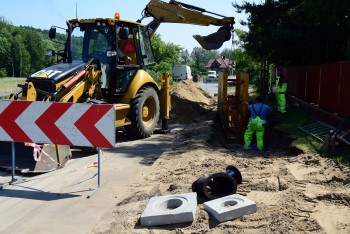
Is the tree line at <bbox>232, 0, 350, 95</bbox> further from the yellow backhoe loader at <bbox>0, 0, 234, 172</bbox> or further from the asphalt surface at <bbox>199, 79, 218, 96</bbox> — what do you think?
the asphalt surface at <bbox>199, 79, 218, 96</bbox>

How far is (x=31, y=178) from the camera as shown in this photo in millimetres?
7207

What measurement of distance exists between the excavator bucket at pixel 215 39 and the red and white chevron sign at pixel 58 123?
9.34m

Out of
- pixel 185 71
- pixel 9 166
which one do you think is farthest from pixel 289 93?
pixel 185 71

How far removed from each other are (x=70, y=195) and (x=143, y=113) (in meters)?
5.52

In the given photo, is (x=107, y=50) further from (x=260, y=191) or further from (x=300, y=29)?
(x=300, y=29)

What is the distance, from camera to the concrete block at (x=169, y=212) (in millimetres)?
4664

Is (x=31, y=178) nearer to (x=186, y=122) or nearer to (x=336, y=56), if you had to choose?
(x=186, y=122)

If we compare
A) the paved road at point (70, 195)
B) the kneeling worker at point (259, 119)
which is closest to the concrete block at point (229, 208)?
the paved road at point (70, 195)

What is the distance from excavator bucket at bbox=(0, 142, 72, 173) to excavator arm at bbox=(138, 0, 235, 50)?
7.10 meters

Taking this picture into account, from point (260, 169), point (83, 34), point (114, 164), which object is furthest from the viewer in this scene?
point (83, 34)

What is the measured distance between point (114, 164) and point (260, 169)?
9.53 feet

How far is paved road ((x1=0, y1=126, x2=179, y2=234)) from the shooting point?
17.1 ft

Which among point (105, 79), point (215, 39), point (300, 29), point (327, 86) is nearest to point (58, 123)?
point (105, 79)

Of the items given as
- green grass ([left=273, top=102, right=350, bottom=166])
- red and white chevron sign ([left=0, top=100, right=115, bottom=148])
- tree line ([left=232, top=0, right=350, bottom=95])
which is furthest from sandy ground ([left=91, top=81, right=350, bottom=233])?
tree line ([left=232, top=0, right=350, bottom=95])
